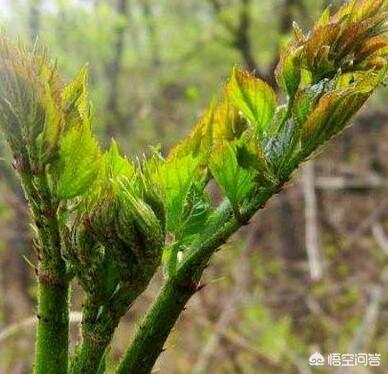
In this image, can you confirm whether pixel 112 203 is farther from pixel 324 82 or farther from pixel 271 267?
pixel 271 267

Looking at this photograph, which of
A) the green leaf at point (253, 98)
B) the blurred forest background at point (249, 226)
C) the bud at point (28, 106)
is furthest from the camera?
the blurred forest background at point (249, 226)

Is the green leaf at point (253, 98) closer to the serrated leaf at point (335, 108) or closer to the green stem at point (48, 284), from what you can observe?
the serrated leaf at point (335, 108)

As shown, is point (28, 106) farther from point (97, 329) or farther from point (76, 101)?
point (97, 329)

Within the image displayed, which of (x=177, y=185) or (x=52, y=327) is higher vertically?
(x=177, y=185)

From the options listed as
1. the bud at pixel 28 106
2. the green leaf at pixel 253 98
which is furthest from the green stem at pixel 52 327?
the green leaf at pixel 253 98

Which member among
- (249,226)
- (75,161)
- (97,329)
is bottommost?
(97,329)

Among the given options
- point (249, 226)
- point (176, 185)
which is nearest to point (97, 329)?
point (176, 185)

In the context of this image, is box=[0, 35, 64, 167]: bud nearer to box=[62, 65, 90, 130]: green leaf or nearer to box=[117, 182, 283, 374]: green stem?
box=[62, 65, 90, 130]: green leaf
